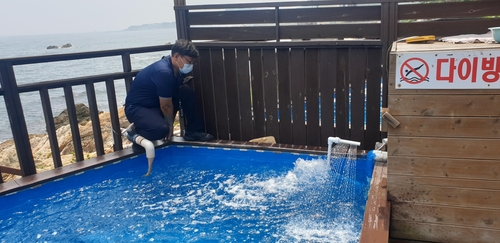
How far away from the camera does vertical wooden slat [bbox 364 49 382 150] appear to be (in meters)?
3.99

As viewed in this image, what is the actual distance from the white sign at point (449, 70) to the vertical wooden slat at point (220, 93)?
2790mm

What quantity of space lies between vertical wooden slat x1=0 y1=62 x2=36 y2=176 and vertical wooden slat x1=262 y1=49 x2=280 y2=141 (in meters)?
2.58

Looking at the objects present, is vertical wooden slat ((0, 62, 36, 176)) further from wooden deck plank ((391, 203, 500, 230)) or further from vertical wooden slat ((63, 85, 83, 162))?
wooden deck plank ((391, 203, 500, 230))

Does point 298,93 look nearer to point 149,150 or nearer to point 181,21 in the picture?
point 181,21

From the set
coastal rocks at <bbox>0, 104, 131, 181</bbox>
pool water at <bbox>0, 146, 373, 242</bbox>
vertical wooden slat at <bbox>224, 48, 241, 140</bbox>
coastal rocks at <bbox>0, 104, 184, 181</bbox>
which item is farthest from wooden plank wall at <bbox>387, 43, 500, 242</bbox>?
coastal rocks at <bbox>0, 104, 131, 181</bbox>

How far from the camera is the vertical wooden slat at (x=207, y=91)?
477 centimetres

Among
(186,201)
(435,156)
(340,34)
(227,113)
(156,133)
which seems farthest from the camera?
(227,113)

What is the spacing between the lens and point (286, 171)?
4117 mm

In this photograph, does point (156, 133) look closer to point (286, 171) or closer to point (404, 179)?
point (286, 171)

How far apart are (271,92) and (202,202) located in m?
1.64

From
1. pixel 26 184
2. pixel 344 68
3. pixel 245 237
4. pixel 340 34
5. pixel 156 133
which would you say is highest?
pixel 340 34

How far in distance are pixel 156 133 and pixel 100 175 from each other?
2.45 feet

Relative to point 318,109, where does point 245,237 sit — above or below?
below

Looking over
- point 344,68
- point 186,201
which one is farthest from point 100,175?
point 344,68
